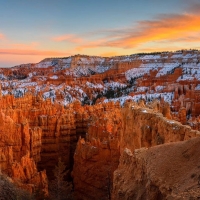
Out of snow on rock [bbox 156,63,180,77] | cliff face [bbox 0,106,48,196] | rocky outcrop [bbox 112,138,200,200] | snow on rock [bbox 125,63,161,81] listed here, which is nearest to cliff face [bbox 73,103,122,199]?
cliff face [bbox 0,106,48,196]

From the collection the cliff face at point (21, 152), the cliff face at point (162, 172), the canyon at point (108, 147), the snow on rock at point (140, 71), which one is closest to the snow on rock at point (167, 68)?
the snow on rock at point (140, 71)

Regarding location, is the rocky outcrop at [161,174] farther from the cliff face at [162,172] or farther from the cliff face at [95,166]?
the cliff face at [95,166]

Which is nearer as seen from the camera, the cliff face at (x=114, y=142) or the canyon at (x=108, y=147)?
the canyon at (x=108, y=147)

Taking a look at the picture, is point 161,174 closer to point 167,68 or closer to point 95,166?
point 95,166

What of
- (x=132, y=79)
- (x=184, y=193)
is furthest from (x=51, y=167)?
(x=132, y=79)

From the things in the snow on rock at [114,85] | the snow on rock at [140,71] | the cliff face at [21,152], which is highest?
the snow on rock at [140,71]

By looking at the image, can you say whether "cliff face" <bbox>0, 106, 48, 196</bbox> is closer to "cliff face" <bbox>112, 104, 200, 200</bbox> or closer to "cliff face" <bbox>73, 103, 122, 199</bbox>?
"cliff face" <bbox>73, 103, 122, 199</bbox>

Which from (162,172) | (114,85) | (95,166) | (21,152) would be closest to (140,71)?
(114,85)

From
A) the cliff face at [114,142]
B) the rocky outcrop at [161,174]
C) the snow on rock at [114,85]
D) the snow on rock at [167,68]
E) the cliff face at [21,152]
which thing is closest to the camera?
the rocky outcrop at [161,174]

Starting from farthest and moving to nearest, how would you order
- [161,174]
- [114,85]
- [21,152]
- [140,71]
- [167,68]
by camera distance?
[140,71] → [167,68] → [114,85] → [21,152] → [161,174]

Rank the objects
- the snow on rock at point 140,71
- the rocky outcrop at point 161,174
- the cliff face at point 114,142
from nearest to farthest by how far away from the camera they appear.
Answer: the rocky outcrop at point 161,174
the cliff face at point 114,142
the snow on rock at point 140,71

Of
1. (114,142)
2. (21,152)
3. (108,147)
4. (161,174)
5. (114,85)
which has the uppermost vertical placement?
(161,174)

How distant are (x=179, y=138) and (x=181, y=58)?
92.6m

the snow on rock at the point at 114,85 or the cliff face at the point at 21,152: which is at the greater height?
the cliff face at the point at 21,152
